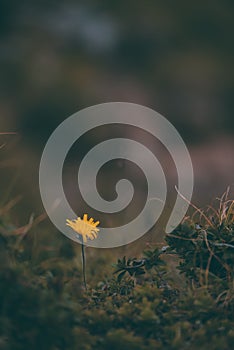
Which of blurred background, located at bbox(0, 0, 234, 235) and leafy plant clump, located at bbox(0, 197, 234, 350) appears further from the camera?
blurred background, located at bbox(0, 0, 234, 235)

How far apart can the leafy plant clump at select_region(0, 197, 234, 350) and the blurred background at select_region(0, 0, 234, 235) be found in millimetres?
2508

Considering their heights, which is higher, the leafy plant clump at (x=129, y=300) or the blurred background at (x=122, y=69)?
the blurred background at (x=122, y=69)

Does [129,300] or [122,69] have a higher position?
[122,69]

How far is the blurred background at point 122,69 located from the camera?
527cm

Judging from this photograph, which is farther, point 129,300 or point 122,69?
point 122,69

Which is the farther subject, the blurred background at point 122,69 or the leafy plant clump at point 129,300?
the blurred background at point 122,69

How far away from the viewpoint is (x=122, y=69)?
6234 millimetres

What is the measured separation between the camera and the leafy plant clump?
175 centimetres

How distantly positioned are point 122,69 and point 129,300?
434 centimetres

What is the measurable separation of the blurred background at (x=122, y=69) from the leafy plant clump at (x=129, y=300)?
2.51 metres

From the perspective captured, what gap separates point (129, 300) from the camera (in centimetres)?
207

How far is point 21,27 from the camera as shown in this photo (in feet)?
21.3

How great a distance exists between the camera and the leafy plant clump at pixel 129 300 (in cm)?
175

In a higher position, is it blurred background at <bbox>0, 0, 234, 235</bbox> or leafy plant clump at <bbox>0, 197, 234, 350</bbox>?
blurred background at <bbox>0, 0, 234, 235</bbox>
